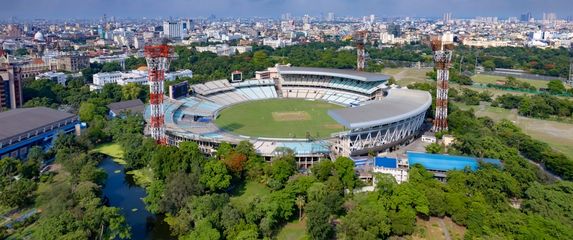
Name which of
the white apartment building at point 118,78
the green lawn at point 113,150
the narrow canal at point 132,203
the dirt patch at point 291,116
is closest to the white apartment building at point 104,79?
the white apartment building at point 118,78

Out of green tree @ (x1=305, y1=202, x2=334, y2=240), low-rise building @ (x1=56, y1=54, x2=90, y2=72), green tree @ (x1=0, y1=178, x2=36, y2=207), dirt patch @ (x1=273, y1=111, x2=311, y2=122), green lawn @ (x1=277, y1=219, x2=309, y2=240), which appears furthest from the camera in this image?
low-rise building @ (x1=56, y1=54, x2=90, y2=72)

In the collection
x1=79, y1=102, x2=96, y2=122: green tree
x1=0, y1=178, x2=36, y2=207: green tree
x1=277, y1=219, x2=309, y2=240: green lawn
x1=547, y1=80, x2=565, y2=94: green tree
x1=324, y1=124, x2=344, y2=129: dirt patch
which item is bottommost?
x1=277, y1=219, x2=309, y2=240: green lawn

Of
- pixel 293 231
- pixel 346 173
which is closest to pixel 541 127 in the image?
pixel 346 173

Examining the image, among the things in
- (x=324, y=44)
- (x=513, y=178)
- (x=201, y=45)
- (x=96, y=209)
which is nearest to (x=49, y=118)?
(x=96, y=209)

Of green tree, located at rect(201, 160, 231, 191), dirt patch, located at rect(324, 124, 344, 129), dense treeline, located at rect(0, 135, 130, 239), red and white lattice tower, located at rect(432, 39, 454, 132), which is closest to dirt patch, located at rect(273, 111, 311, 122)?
dirt patch, located at rect(324, 124, 344, 129)

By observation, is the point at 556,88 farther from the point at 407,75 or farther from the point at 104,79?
the point at 104,79

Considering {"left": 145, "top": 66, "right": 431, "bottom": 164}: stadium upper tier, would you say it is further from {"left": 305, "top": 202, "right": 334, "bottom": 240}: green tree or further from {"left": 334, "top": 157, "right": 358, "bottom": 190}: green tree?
{"left": 305, "top": 202, "right": 334, "bottom": 240}: green tree

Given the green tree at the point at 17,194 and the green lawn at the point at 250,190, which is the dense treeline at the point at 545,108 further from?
the green tree at the point at 17,194
